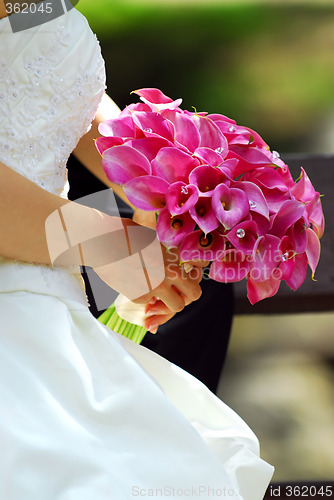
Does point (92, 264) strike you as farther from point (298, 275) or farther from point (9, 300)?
point (298, 275)

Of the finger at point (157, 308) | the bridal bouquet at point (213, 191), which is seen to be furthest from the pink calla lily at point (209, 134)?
the finger at point (157, 308)

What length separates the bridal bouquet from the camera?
2.38 ft

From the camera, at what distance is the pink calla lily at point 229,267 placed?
0.76m

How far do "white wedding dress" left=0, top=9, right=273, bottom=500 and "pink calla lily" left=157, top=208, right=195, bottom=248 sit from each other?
0.15 meters

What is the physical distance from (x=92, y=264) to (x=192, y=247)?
131 millimetres

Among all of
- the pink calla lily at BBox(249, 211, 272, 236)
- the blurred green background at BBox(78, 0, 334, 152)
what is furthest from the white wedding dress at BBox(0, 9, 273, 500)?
the blurred green background at BBox(78, 0, 334, 152)

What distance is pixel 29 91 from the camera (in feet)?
2.60

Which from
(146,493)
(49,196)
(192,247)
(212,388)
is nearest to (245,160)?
(192,247)

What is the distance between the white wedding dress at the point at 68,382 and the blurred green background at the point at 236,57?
377cm

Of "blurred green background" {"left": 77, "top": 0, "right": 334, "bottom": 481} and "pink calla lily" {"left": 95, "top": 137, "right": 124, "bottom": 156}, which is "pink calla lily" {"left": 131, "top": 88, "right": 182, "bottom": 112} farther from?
"blurred green background" {"left": 77, "top": 0, "right": 334, "bottom": 481}

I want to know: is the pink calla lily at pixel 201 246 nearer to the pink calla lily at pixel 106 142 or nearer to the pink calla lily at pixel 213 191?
the pink calla lily at pixel 213 191

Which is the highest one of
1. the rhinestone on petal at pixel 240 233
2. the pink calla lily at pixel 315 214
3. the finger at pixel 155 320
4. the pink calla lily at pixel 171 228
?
the pink calla lily at pixel 171 228

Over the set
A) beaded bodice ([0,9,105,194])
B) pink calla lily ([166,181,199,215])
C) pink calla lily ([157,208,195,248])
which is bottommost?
pink calla lily ([157,208,195,248])

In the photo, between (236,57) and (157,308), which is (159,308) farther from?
(236,57)
